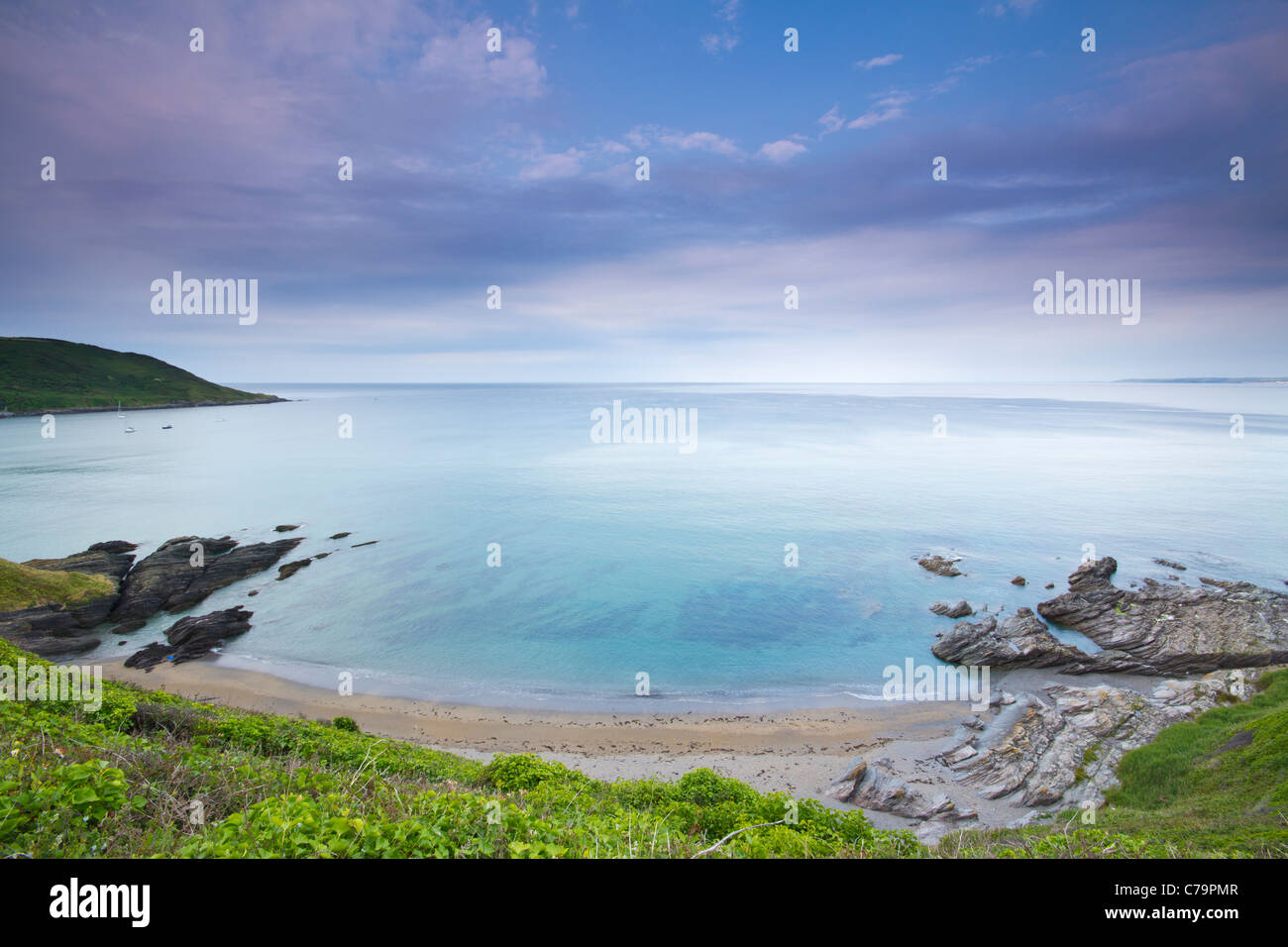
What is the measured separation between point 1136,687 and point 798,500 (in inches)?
1480

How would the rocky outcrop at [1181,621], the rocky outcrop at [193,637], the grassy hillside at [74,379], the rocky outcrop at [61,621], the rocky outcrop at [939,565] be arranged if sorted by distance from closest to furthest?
the rocky outcrop at [1181,621] → the rocky outcrop at [193,637] → the rocky outcrop at [61,621] → the rocky outcrop at [939,565] → the grassy hillside at [74,379]

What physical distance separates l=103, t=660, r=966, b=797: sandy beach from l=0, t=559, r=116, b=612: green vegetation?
947cm

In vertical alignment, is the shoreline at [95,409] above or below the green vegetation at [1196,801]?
above

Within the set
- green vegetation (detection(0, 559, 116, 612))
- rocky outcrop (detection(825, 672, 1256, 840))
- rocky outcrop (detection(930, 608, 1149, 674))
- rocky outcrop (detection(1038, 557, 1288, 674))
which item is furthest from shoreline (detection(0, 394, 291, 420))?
rocky outcrop (detection(1038, 557, 1288, 674))

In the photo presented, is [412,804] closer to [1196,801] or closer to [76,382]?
[1196,801]

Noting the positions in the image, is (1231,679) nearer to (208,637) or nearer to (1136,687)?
(1136,687)

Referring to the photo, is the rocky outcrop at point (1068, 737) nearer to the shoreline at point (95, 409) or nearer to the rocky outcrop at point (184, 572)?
the rocky outcrop at point (184, 572)

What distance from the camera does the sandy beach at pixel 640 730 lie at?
21.1 metres

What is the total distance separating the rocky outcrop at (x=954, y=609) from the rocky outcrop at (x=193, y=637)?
43.2 m

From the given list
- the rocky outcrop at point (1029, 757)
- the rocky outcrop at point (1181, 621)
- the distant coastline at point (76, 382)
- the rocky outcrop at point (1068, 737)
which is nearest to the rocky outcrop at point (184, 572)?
the rocky outcrop at point (1029, 757)

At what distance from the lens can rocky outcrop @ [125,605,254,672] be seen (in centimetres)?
2934

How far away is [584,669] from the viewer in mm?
30109
